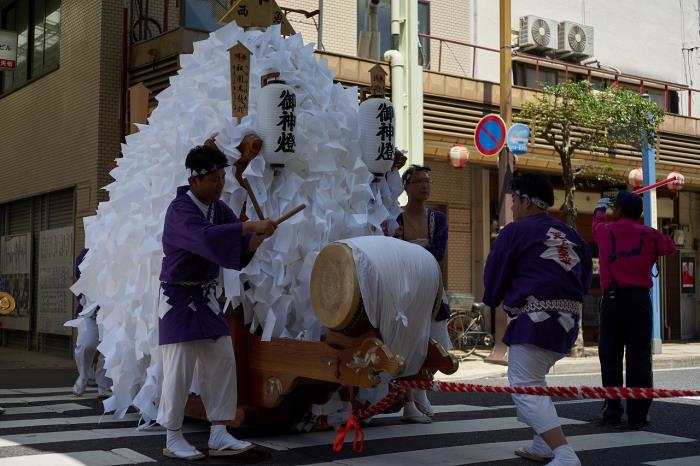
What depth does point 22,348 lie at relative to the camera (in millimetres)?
17547

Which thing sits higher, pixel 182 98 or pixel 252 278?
pixel 182 98

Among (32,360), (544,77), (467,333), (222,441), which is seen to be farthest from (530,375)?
(544,77)

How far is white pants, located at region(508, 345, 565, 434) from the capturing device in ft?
17.1

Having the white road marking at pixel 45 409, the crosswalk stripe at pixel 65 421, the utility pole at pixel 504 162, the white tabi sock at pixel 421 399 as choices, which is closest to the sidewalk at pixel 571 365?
the utility pole at pixel 504 162

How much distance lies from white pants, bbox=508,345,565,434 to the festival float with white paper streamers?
1603mm

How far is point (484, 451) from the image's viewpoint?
5.96 metres

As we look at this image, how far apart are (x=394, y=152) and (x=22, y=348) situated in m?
12.9

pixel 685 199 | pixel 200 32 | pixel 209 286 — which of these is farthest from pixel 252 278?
pixel 685 199

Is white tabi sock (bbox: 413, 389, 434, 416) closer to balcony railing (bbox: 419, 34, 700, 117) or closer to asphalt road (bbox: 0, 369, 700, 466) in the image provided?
asphalt road (bbox: 0, 369, 700, 466)

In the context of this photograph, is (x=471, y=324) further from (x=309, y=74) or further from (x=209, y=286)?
(x=209, y=286)

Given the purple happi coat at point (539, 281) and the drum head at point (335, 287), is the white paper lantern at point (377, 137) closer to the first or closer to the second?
the purple happi coat at point (539, 281)

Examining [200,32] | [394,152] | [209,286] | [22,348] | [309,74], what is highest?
[200,32]

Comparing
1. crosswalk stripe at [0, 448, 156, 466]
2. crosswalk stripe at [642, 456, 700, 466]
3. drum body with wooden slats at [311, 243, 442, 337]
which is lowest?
crosswalk stripe at [642, 456, 700, 466]

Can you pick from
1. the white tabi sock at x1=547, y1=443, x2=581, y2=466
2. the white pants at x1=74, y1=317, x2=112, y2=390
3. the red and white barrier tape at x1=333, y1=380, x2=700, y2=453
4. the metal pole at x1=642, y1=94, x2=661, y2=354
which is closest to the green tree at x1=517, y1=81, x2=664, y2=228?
the metal pole at x1=642, y1=94, x2=661, y2=354
